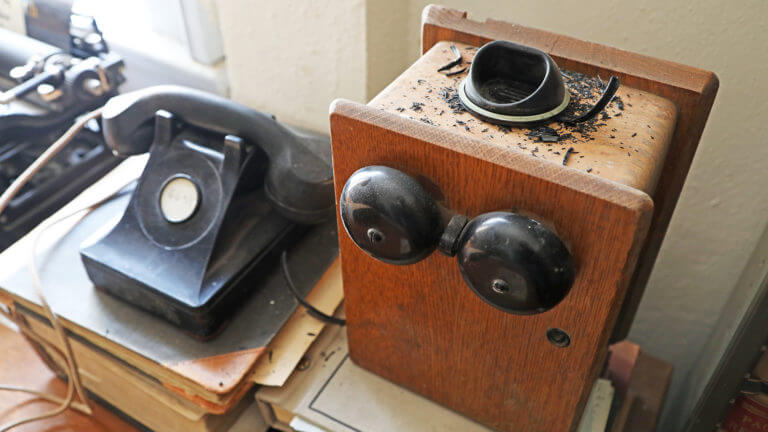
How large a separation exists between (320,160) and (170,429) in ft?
1.32

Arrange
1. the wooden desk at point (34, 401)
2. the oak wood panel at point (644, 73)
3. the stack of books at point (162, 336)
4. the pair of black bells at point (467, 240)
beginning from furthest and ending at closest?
the wooden desk at point (34, 401), the stack of books at point (162, 336), the oak wood panel at point (644, 73), the pair of black bells at point (467, 240)

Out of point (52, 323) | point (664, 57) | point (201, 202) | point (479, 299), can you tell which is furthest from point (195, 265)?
point (664, 57)

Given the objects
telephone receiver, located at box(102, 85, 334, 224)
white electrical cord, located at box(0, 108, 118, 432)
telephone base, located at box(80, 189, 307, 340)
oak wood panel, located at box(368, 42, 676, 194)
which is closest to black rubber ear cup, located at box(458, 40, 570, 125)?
oak wood panel, located at box(368, 42, 676, 194)

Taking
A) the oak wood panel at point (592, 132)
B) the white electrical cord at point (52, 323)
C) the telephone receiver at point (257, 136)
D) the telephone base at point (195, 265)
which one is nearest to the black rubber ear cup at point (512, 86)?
the oak wood panel at point (592, 132)

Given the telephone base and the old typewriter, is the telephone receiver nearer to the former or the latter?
the telephone base

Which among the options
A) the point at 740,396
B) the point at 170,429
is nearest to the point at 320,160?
the point at 170,429

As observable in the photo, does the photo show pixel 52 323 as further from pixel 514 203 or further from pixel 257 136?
pixel 514 203

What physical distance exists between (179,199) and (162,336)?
0.17 metres

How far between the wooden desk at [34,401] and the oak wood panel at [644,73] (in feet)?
2.16

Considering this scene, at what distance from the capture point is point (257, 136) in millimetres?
708

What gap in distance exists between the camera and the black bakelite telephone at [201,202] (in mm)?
701

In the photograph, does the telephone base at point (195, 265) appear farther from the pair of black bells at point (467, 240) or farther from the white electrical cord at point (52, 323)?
the pair of black bells at point (467, 240)

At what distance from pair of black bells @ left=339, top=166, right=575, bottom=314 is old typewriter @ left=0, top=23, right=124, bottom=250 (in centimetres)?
63

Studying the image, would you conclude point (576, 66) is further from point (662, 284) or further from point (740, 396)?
point (662, 284)
